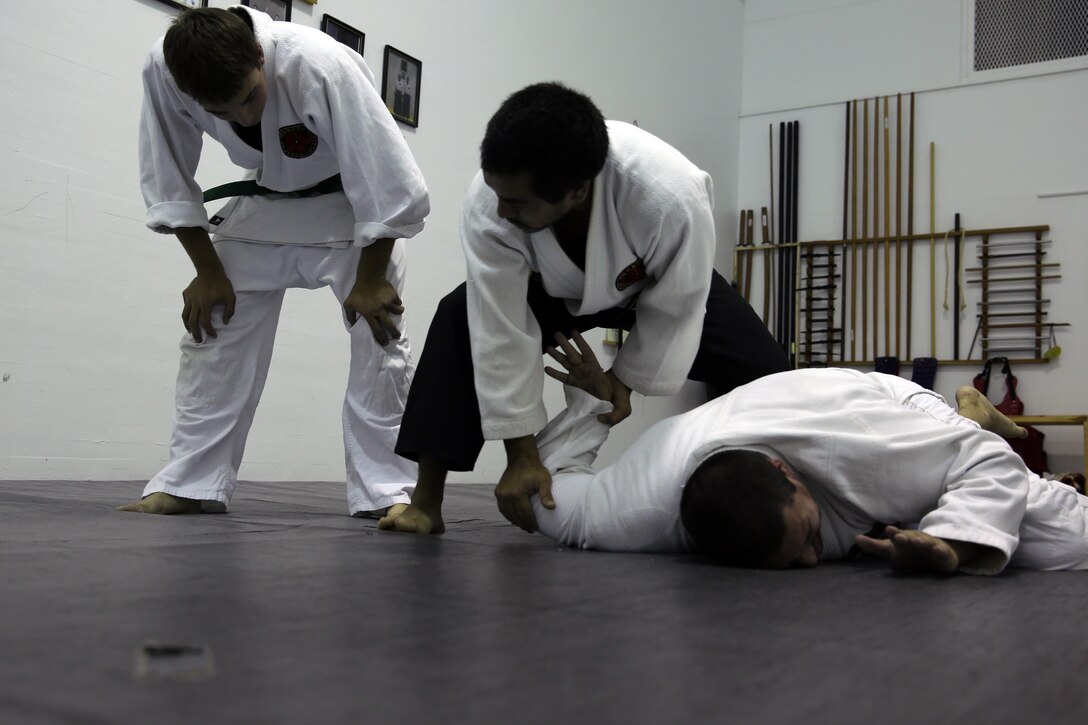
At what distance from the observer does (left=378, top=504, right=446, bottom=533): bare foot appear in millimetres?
1670

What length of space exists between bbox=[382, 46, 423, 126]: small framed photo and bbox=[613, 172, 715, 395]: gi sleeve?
2715 millimetres

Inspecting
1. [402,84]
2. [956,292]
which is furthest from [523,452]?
[956,292]

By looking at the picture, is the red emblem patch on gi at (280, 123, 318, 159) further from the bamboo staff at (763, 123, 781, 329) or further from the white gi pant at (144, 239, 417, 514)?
the bamboo staff at (763, 123, 781, 329)

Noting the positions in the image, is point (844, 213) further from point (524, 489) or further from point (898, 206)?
point (524, 489)

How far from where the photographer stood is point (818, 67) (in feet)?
22.2

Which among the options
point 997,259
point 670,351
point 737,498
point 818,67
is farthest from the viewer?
point 818,67

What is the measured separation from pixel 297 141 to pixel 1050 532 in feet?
4.89

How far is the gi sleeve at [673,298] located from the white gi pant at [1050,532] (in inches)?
17.4

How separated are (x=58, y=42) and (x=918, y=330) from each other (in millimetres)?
5076

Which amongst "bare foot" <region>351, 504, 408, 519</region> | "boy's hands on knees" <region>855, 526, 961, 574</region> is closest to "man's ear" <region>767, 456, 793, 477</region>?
"boy's hands on knees" <region>855, 526, 961, 574</region>

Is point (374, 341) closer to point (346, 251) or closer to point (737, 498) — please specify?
point (346, 251)

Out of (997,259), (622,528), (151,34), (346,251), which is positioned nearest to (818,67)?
(997,259)

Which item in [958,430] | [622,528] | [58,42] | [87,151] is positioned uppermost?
[58,42]

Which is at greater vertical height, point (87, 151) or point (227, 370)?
point (87, 151)
